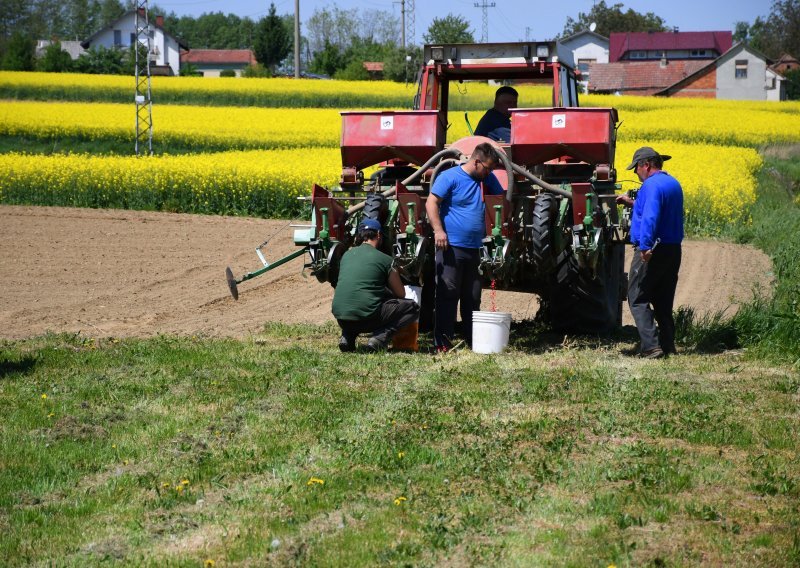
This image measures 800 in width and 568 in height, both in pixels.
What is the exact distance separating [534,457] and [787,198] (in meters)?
20.4

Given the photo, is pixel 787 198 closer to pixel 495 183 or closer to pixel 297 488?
pixel 495 183

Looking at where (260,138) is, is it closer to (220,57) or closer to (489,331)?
(489,331)

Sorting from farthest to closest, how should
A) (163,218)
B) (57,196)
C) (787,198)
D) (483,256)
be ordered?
(787,198) → (57,196) → (163,218) → (483,256)

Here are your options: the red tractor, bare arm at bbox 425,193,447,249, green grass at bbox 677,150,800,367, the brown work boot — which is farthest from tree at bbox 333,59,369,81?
the brown work boot

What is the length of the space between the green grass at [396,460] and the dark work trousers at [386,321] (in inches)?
12.1

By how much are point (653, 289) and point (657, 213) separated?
0.67 m

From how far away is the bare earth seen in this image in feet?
39.3

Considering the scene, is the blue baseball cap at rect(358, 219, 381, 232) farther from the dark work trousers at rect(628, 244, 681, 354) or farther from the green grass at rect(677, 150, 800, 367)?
the green grass at rect(677, 150, 800, 367)

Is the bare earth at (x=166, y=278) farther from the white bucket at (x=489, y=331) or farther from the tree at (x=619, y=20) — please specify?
the tree at (x=619, y=20)

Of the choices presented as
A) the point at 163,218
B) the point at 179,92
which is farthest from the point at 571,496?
the point at 179,92

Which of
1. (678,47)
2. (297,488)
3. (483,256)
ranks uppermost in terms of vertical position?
(678,47)

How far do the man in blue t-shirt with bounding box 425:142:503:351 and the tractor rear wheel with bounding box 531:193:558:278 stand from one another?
410 mm

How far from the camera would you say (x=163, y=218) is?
69.4 feet

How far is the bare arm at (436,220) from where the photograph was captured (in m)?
8.96
